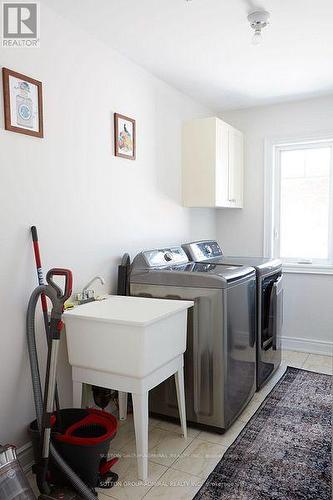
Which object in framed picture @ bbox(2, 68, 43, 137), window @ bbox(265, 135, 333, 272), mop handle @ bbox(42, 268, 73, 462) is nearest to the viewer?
mop handle @ bbox(42, 268, 73, 462)

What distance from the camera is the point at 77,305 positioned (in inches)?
88.7

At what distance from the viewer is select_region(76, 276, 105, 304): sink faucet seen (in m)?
2.32

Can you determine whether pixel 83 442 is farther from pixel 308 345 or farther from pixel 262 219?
pixel 262 219

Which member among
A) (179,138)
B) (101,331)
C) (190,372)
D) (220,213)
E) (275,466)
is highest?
(179,138)

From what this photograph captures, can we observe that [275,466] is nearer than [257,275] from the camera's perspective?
Yes

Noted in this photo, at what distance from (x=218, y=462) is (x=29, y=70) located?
226 centimetres

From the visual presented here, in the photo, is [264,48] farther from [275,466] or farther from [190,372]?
[275,466]

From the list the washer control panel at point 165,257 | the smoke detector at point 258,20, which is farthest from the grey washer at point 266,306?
the smoke detector at point 258,20

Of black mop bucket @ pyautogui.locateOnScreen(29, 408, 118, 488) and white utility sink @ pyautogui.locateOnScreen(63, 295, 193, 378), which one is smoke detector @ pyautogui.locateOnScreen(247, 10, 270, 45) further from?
black mop bucket @ pyautogui.locateOnScreen(29, 408, 118, 488)

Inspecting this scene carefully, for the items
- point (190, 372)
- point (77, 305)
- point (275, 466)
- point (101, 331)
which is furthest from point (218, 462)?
point (77, 305)

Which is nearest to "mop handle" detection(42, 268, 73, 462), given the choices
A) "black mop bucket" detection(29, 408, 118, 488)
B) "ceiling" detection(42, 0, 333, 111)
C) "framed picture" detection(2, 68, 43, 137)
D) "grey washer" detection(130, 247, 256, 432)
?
"black mop bucket" detection(29, 408, 118, 488)

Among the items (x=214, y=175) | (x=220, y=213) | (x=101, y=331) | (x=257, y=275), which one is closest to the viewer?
(x=101, y=331)

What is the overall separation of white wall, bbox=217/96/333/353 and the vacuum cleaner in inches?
97.4

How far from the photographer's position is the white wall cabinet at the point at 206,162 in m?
3.36
